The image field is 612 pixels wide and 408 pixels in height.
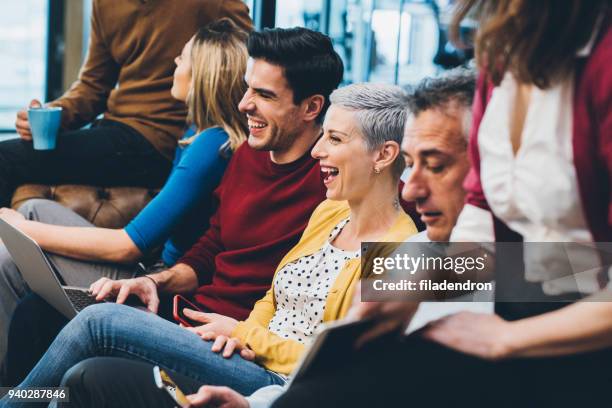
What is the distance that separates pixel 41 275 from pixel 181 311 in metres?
0.36

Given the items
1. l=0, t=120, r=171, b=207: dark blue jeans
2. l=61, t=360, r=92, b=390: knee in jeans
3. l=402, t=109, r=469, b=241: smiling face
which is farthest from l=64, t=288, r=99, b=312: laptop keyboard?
l=402, t=109, r=469, b=241: smiling face

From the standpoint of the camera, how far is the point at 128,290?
2131mm

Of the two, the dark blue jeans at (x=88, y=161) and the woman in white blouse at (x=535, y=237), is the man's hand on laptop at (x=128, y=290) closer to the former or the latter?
the dark blue jeans at (x=88, y=161)

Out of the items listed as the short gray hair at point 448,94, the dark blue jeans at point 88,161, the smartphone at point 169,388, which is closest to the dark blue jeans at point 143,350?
the smartphone at point 169,388

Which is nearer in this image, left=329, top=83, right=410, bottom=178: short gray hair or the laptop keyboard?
left=329, top=83, right=410, bottom=178: short gray hair

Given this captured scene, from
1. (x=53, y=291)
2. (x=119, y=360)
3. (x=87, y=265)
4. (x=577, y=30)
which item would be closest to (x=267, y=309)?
(x=119, y=360)

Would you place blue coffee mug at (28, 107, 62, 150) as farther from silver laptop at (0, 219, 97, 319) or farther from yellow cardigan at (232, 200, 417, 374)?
yellow cardigan at (232, 200, 417, 374)

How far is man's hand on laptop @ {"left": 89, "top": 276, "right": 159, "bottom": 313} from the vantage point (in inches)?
83.3

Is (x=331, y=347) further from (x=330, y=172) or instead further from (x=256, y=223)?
(x=256, y=223)

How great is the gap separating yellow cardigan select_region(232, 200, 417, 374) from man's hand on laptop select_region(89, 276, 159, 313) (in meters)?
0.34

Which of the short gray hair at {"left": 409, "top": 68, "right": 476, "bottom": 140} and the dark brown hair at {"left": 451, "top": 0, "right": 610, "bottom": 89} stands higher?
the dark brown hair at {"left": 451, "top": 0, "right": 610, "bottom": 89}

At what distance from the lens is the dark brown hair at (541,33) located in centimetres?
107

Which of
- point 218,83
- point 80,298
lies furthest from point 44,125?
point 80,298

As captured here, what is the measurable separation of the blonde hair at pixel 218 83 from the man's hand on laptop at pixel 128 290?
1.53ft
